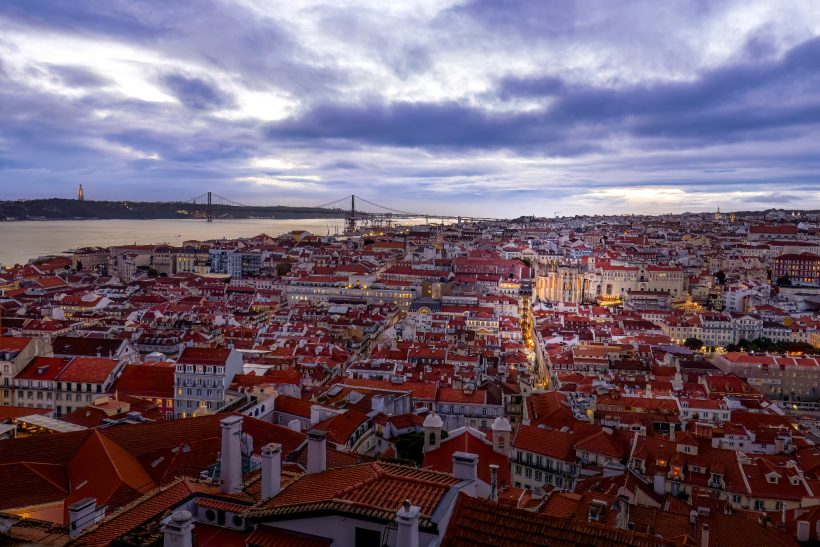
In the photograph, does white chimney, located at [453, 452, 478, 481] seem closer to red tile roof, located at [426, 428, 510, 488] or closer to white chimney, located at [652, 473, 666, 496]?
red tile roof, located at [426, 428, 510, 488]

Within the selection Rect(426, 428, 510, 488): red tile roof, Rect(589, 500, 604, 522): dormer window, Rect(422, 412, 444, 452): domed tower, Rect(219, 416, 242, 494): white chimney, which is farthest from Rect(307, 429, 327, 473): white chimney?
Rect(422, 412, 444, 452): domed tower

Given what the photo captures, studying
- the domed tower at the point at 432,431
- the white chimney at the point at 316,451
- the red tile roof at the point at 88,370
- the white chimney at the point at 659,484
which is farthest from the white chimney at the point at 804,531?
the red tile roof at the point at 88,370

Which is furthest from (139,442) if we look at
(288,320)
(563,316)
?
(563,316)

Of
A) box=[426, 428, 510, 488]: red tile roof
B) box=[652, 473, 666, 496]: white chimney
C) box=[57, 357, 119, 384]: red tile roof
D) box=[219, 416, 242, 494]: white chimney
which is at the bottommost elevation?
box=[652, 473, 666, 496]: white chimney

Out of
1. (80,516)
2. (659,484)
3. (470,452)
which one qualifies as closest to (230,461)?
(80,516)

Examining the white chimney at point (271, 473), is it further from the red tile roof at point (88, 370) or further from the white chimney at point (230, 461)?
the red tile roof at point (88, 370)

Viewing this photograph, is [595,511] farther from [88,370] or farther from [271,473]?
[88,370]
